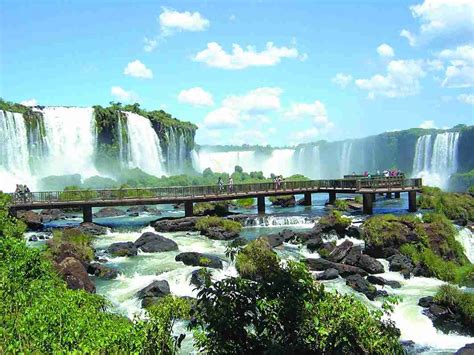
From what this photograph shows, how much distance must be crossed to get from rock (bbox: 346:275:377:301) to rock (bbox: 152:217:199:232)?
45.8 feet

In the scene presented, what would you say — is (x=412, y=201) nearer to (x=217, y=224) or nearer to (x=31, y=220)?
(x=217, y=224)

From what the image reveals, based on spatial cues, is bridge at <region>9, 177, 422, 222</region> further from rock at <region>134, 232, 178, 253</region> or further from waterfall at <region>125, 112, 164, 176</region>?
waterfall at <region>125, 112, 164, 176</region>

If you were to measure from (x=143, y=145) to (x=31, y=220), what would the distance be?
36.6 m

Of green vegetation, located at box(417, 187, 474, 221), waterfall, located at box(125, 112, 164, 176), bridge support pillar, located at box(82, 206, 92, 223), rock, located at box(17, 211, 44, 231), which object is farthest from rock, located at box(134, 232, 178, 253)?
waterfall, located at box(125, 112, 164, 176)

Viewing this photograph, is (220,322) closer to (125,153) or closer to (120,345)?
(120,345)

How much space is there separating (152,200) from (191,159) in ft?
170

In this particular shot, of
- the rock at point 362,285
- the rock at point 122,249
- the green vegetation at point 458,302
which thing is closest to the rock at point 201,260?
the rock at point 122,249

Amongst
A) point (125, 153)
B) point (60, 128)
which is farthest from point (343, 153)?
point (60, 128)

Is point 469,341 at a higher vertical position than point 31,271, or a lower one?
lower

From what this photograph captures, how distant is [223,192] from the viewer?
37.2 m

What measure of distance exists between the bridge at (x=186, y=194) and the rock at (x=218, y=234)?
231 inches

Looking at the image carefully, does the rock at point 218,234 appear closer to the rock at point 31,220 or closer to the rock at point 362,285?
the rock at point 362,285

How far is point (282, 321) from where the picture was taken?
25.0ft

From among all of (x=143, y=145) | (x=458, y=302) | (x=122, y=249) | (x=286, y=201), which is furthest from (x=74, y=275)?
(x=143, y=145)
